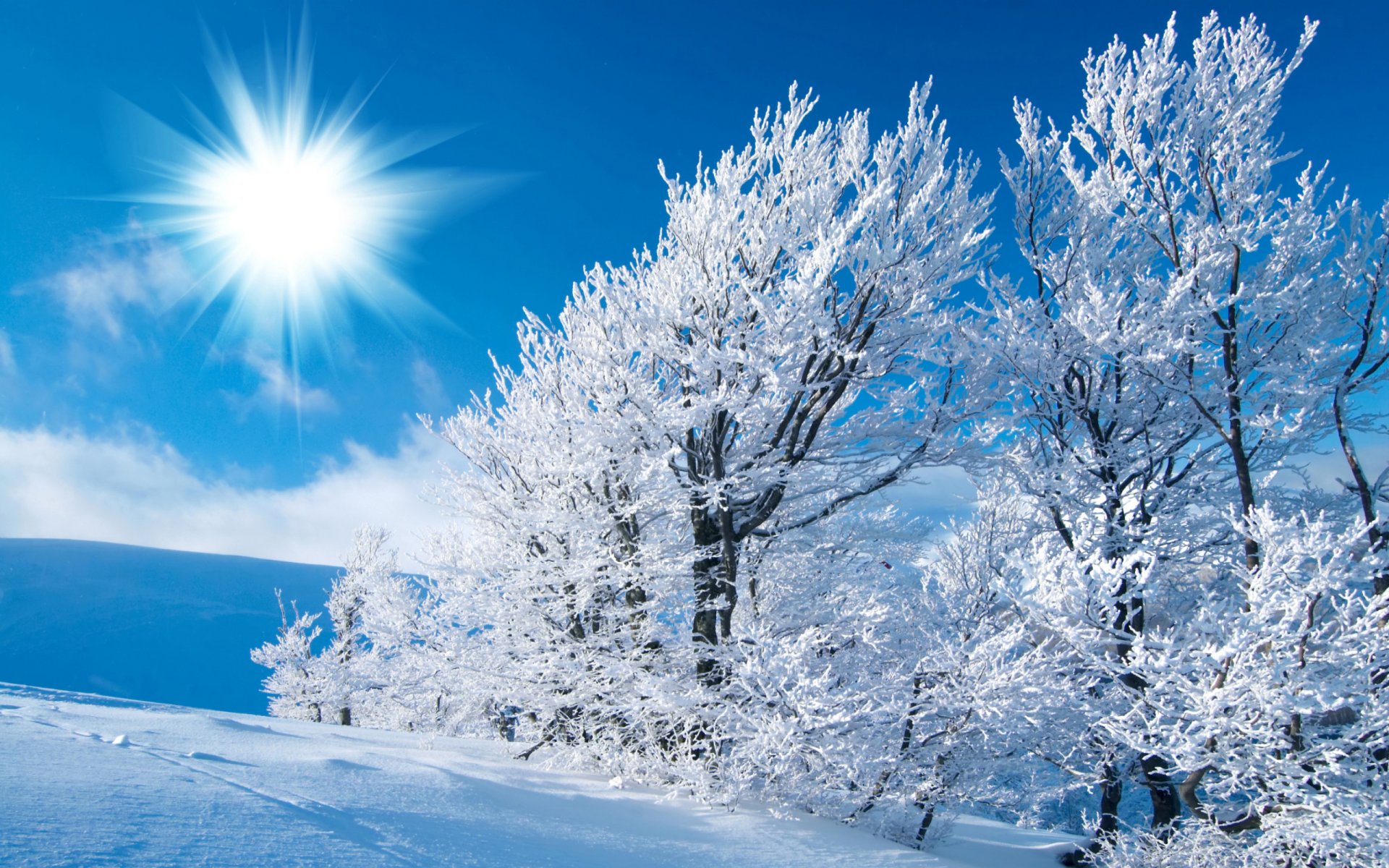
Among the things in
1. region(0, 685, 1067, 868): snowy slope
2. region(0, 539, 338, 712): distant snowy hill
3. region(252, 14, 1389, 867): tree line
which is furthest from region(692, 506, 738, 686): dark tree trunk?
region(0, 539, 338, 712): distant snowy hill

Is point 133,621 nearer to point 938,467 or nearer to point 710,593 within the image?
point 710,593

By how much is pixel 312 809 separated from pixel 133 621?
165 feet

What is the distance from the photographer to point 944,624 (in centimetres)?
691

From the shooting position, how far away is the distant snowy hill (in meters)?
35.0

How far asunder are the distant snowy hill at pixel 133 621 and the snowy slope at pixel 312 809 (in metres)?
36.3

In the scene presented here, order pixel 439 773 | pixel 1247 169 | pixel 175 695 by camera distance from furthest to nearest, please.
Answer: pixel 175 695, pixel 1247 169, pixel 439 773

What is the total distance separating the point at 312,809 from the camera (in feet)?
9.24

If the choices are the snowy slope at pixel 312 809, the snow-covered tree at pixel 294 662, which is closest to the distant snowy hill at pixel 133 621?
the snow-covered tree at pixel 294 662

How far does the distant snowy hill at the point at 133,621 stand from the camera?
34969mm

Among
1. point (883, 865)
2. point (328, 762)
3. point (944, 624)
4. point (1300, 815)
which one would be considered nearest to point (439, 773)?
point (328, 762)

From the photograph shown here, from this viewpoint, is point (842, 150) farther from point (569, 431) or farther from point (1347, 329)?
point (1347, 329)

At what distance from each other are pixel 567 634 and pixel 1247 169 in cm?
820

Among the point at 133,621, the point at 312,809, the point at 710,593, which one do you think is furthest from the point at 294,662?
the point at 133,621

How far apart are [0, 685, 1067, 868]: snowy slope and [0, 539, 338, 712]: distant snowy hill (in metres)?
36.3
